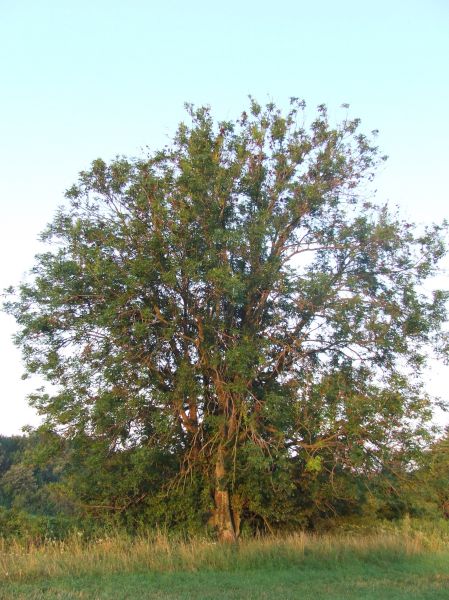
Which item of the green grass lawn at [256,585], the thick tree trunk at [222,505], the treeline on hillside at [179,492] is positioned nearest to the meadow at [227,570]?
the green grass lawn at [256,585]

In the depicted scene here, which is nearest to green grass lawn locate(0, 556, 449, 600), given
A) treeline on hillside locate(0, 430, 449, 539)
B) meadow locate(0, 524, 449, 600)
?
meadow locate(0, 524, 449, 600)

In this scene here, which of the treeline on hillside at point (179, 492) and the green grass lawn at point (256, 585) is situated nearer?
the green grass lawn at point (256, 585)

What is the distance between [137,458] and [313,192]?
25.3ft

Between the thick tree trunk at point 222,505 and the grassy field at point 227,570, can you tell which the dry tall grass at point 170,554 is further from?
the thick tree trunk at point 222,505

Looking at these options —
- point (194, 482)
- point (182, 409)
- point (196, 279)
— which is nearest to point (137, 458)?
point (182, 409)

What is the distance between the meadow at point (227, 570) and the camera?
8562mm

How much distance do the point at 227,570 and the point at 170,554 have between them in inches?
42.5

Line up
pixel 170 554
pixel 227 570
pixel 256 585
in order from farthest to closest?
pixel 170 554, pixel 227 570, pixel 256 585

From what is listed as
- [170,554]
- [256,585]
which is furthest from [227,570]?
[256,585]

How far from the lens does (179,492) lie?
54.1ft

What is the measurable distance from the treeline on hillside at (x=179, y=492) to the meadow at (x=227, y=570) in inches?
64.3

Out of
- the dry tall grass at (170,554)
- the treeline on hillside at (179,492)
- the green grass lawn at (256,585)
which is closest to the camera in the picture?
the green grass lawn at (256,585)

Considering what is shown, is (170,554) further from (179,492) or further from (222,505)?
(179,492)

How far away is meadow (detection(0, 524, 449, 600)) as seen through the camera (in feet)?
28.1
